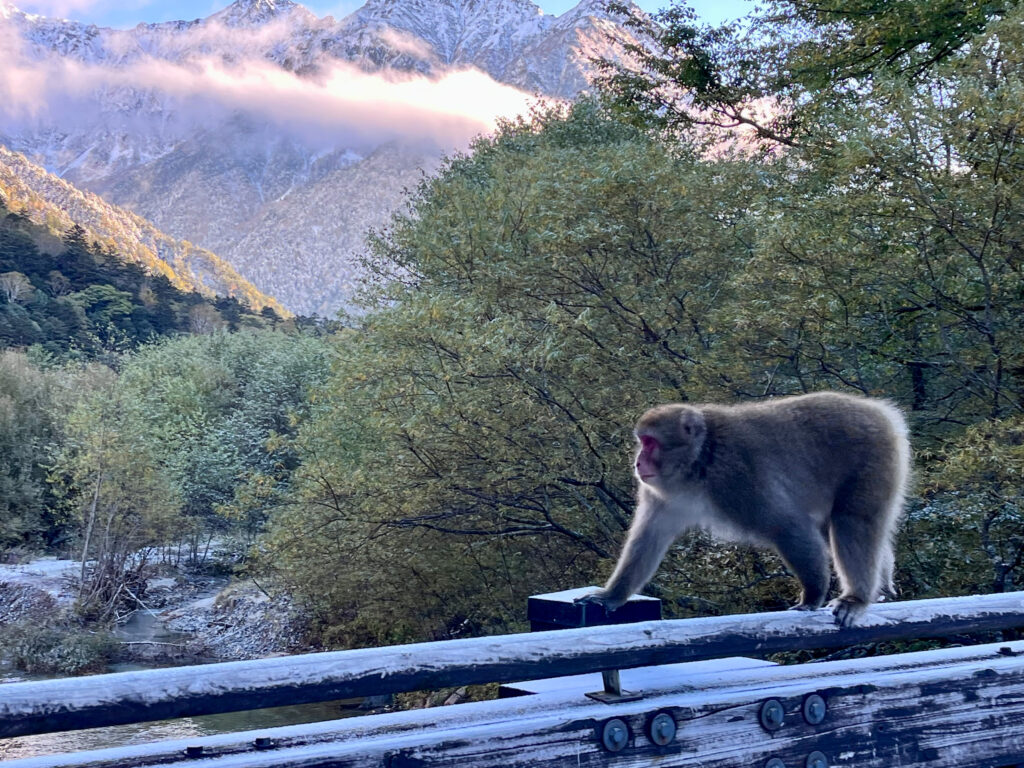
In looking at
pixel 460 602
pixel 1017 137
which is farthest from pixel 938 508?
pixel 460 602

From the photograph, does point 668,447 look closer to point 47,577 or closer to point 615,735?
point 615,735

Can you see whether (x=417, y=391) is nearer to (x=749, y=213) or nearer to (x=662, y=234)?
(x=662, y=234)

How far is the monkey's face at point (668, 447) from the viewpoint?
4.50 metres

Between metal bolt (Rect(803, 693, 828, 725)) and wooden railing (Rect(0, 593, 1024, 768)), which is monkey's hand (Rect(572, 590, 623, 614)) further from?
metal bolt (Rect(803, 693, 828, 725))

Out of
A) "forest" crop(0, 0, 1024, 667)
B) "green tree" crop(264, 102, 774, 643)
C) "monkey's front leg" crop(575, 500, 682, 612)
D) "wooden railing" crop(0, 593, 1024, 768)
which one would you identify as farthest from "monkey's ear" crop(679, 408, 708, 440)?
"green tree" crop(264, 102, 774, 643)

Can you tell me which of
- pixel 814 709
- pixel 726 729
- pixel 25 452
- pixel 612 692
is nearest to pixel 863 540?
pixel 814 709

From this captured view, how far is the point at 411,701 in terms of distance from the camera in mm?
16969

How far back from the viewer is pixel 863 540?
459 centimetres

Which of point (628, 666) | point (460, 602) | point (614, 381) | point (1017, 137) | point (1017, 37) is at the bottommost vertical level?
point (460, 602)

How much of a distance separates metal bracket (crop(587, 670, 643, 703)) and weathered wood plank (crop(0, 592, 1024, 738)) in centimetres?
8

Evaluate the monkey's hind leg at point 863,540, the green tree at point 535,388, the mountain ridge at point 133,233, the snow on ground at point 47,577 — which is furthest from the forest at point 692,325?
the mountain ridge at point 133,233

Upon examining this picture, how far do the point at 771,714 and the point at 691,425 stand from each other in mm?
2176

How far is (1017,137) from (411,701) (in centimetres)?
1312

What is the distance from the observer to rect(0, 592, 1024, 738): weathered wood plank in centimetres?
181
